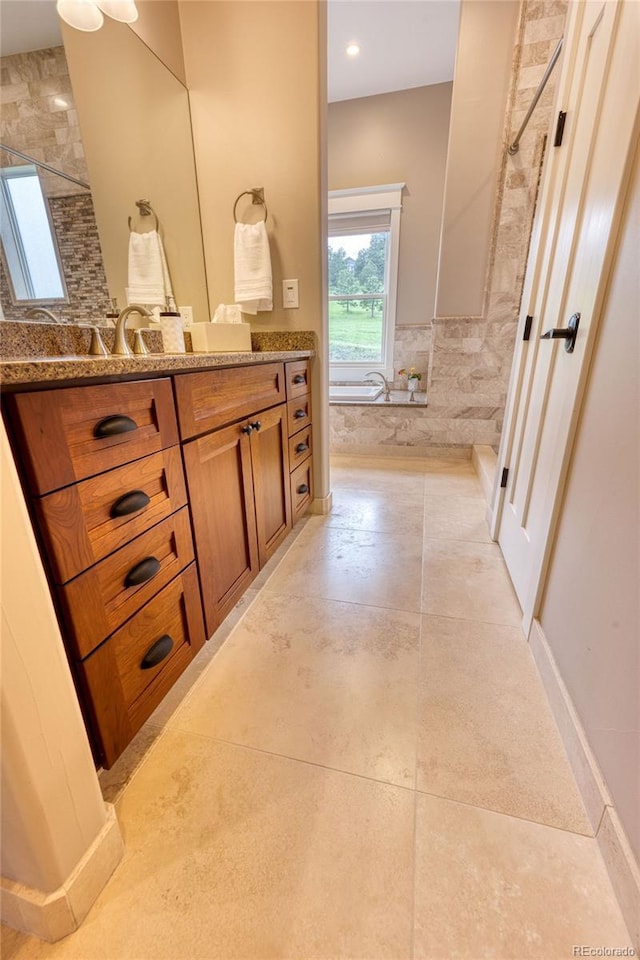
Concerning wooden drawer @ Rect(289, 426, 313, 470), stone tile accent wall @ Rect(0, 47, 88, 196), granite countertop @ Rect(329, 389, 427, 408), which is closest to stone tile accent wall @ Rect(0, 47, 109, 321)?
stone tile accent wall @ Rect(0, 47, 88, 196)

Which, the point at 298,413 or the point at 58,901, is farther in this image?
the point at 298,413

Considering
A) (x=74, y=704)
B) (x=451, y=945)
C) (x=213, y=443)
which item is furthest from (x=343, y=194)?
(x=451, y=945)

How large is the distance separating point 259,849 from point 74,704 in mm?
485

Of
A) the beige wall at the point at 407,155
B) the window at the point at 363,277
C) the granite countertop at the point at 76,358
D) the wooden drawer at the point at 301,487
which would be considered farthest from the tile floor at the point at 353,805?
the beige wall at the point at 407,155

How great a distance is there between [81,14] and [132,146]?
337mm

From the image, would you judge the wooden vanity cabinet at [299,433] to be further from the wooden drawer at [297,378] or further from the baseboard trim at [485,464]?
the baseboard trim at [485,464]

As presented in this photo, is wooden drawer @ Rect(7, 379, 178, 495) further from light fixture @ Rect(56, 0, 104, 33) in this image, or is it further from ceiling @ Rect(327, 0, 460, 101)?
ceiling @ Rect(327, 0, 460, 101)

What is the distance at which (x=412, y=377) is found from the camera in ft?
11.3

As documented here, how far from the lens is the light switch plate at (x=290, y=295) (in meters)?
1.83

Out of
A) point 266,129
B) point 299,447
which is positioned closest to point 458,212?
point 266,129

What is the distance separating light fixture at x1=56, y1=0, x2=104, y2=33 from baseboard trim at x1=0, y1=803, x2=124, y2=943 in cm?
215

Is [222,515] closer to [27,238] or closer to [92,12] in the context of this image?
[27,238]

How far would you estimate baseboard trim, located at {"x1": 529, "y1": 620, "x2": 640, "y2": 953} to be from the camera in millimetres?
639

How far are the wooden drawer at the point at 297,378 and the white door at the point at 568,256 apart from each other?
0.97 meters
